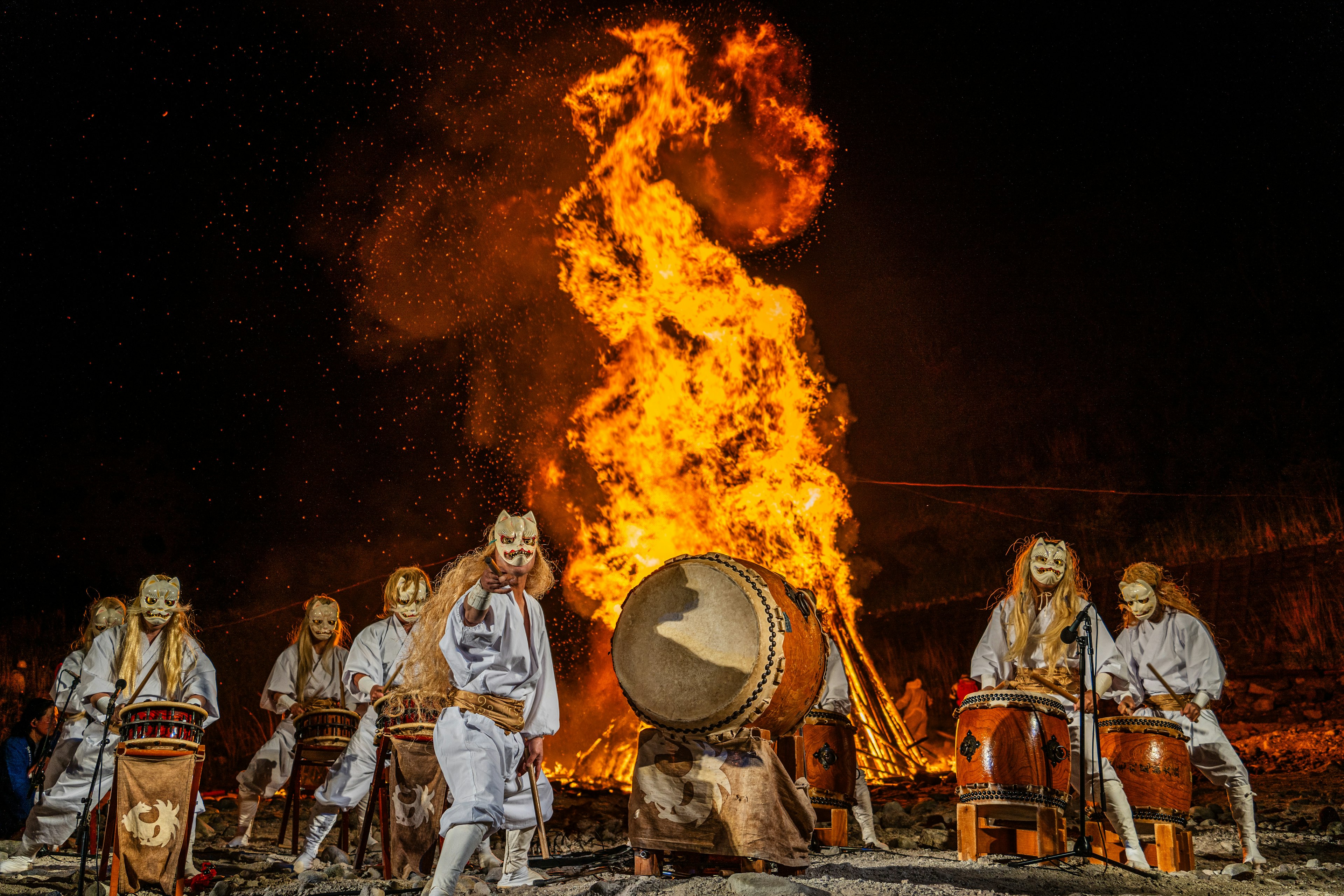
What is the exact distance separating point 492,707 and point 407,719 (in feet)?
5.31

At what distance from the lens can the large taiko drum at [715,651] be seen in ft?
17.5

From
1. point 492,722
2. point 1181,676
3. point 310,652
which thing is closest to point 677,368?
point 310,652

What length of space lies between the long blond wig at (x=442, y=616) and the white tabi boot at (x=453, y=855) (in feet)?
2.27

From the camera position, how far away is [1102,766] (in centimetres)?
575

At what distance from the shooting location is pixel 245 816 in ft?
25.0

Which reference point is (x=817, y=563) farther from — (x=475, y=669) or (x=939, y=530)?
(x=475, y=669)

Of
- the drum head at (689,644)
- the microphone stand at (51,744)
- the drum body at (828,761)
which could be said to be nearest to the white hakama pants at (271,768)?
the microphone stand at (51,744)

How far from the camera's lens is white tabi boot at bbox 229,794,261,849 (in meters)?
7.61

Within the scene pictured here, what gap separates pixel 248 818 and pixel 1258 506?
14.2 metres

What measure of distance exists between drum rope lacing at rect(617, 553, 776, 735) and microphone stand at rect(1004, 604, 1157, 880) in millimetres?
1599

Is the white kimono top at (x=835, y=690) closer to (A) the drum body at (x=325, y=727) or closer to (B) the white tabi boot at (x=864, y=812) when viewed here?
(B) the white tabi boot at (x=864, y=812)

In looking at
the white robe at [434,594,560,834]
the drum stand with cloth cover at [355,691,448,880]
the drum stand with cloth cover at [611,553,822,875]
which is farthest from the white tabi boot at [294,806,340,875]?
the drum stand with cloth cover at [611,553,822,875]

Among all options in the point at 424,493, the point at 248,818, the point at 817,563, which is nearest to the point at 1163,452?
the point at 817,563

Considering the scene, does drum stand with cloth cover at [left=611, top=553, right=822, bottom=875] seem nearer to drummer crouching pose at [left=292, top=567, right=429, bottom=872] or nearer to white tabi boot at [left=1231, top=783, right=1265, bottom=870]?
drummer crouching pose at [left=292, top=567, right=429, bottom=872]
